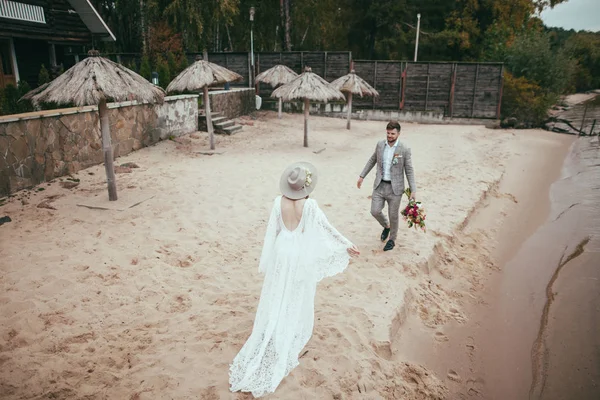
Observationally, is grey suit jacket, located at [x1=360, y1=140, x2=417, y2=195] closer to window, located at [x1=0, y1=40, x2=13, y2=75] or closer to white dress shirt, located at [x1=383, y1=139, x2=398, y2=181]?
white dress shirt, located at [x1=383, y1=139, x2=398, y2=181]

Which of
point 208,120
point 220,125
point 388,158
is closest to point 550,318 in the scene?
point 388,158

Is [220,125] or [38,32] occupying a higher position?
[38,32]

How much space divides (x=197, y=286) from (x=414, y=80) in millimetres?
16475

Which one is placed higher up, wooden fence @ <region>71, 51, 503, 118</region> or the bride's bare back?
wooden fence @ <region>71, 51, 503, 118</region>

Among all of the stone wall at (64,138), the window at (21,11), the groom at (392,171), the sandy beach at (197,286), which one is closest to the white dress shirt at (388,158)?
the groom at (392,171)

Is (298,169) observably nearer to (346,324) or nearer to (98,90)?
(346,324)

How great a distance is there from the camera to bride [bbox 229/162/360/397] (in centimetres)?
351

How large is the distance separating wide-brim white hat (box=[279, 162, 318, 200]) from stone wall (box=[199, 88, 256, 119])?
461 inches

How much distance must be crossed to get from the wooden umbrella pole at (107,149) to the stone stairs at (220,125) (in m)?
6.57

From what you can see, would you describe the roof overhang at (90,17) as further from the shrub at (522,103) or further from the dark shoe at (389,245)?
the shrub at (522,103)

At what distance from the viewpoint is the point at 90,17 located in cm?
1536

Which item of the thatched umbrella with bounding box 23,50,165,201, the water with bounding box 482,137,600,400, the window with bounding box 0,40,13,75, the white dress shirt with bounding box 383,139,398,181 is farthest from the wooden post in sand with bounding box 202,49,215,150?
the water with bounding box 482,137,600,400

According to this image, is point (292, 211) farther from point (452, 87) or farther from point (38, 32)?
point (452, 87)

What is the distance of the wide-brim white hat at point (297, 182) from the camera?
343cm
